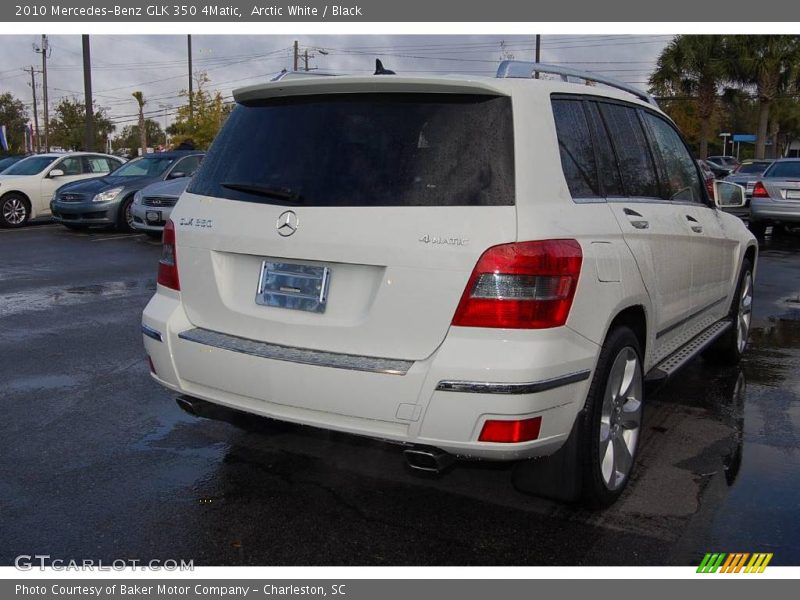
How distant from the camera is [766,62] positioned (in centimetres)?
3591

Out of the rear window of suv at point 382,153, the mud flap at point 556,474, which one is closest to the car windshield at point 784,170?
the mud flap at point 556,474

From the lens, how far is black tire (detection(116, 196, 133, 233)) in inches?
617

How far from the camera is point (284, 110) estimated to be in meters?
3.55

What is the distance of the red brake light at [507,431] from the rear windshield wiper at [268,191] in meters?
1.16

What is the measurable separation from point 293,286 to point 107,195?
Result: 44.5ft

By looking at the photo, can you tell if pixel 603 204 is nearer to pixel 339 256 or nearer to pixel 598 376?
pixel 598 376

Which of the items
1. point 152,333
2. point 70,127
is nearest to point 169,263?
point 152,333

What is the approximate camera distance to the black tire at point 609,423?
329 centimetres

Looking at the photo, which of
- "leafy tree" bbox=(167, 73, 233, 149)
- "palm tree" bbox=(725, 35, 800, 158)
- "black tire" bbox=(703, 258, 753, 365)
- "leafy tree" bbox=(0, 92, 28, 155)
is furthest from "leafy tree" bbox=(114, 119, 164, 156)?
"black tire" bbox=(703, 258, 753, 365)

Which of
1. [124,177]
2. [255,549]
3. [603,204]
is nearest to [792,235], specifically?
[124,177]

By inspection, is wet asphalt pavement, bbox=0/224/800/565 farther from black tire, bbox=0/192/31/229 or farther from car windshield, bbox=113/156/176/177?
black tire, bbox=0/192/31/229

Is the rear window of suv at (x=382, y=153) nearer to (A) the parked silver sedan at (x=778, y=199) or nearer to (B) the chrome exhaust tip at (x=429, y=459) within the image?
(B) the chrome exhaust tip at (x=429, y=459)

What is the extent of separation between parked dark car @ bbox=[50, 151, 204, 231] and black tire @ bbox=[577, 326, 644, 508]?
1292cm

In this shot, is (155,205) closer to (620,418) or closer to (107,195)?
(107,195)
